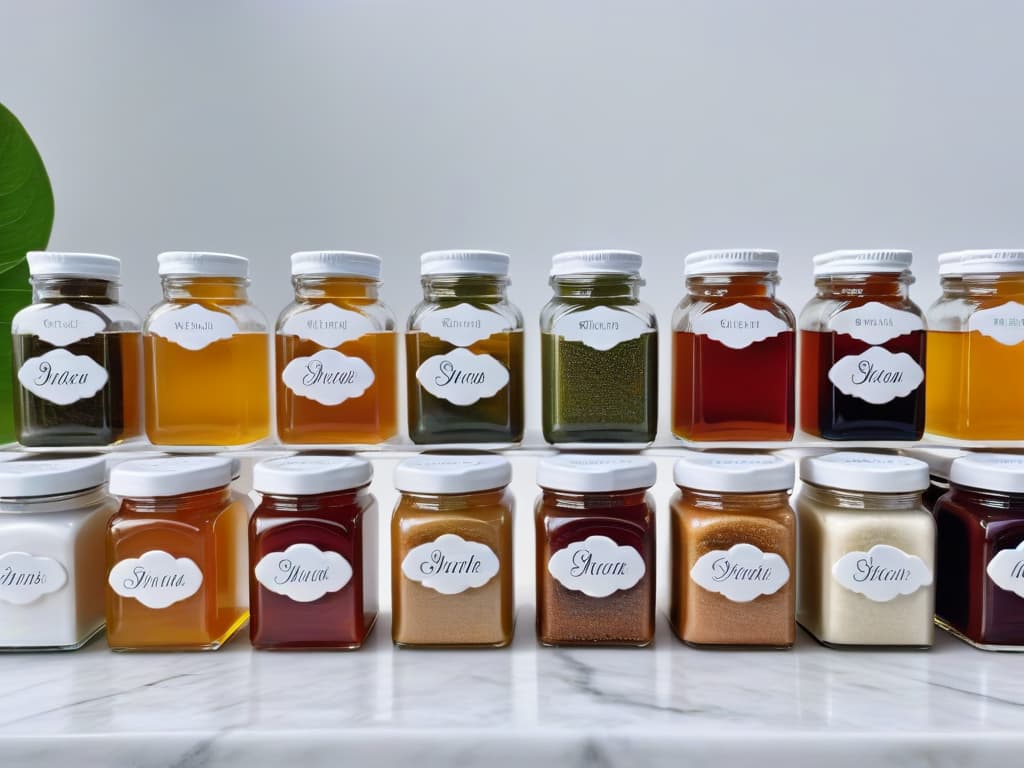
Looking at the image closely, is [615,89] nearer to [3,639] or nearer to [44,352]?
[44,352]

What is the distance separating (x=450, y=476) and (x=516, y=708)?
256 millimetres

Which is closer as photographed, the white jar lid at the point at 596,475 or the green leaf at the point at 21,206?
the white jar lid at the point at 596,475

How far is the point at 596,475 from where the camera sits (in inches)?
35.1

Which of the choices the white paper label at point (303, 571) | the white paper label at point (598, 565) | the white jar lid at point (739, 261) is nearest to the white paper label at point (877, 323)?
the white jar lid at point (739, 261)

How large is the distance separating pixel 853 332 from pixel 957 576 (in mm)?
324


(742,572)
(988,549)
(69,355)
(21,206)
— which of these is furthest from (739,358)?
(21,206)

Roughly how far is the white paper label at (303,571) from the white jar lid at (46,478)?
24cm

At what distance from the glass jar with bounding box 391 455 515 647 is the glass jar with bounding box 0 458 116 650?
37 centimetres

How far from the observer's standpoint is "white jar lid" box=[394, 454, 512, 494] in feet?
2.95

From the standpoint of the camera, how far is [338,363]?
3.13ft

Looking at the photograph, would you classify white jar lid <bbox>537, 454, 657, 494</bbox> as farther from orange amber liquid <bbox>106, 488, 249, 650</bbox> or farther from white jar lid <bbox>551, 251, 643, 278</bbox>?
orange amber liquid <bbox>106, 488, 249, 650</bbox>

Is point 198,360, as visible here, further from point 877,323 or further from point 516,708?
point 877,323

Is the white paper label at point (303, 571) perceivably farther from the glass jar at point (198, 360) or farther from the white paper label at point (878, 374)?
the white paper label at point (878, 374)

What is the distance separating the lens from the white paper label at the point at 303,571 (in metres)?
0.90
